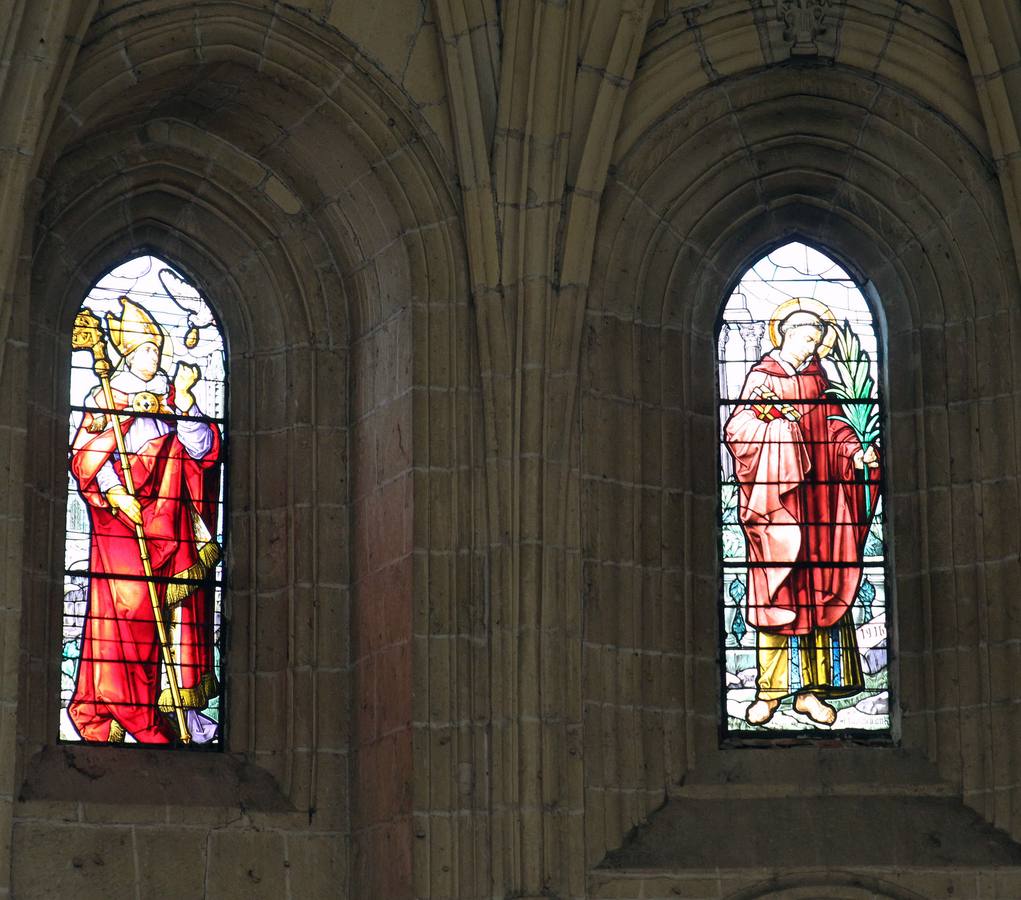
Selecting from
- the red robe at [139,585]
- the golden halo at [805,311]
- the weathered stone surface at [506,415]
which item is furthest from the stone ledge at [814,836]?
the golden halo at [805,311]

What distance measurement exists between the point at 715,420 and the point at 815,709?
1.61 metres

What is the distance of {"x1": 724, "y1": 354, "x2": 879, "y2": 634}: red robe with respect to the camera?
14.9 m

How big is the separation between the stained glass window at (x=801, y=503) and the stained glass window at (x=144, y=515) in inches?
105

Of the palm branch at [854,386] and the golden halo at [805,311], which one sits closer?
the palm branch at [854,386]

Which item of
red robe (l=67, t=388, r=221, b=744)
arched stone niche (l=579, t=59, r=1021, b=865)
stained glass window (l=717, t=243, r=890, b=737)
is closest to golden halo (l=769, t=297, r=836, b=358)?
stained glass window (l=717, t=243, r=890, b=737)

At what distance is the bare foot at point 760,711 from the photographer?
1469 cm

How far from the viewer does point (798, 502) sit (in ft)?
49.4

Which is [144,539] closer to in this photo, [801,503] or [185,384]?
[185,384]

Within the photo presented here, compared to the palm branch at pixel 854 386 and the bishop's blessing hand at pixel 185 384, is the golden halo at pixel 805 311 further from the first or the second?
the bishop's blessing hand at pixel 185 384

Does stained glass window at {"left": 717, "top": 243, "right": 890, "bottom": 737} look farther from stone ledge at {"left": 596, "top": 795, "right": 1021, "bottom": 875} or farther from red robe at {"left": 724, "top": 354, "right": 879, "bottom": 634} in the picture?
stone ledge at {"left": 596, "top": 795, "right": 1021, "bottom": 875}

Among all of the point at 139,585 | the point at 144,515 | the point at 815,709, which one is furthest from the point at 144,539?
the point at 815,709

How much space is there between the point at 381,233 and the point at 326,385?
87 cm

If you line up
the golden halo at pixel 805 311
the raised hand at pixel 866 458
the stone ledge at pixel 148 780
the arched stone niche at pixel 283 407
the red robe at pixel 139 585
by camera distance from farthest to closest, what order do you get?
the golden halo at pixel 805 311 < the raised hand at pixel 866 458 < the red robe at pixel 139 585 < the arched stone niche at pixel 283 407 < the stone ledge at pixel 148 780

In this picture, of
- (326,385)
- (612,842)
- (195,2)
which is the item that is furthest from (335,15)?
(612,842)
